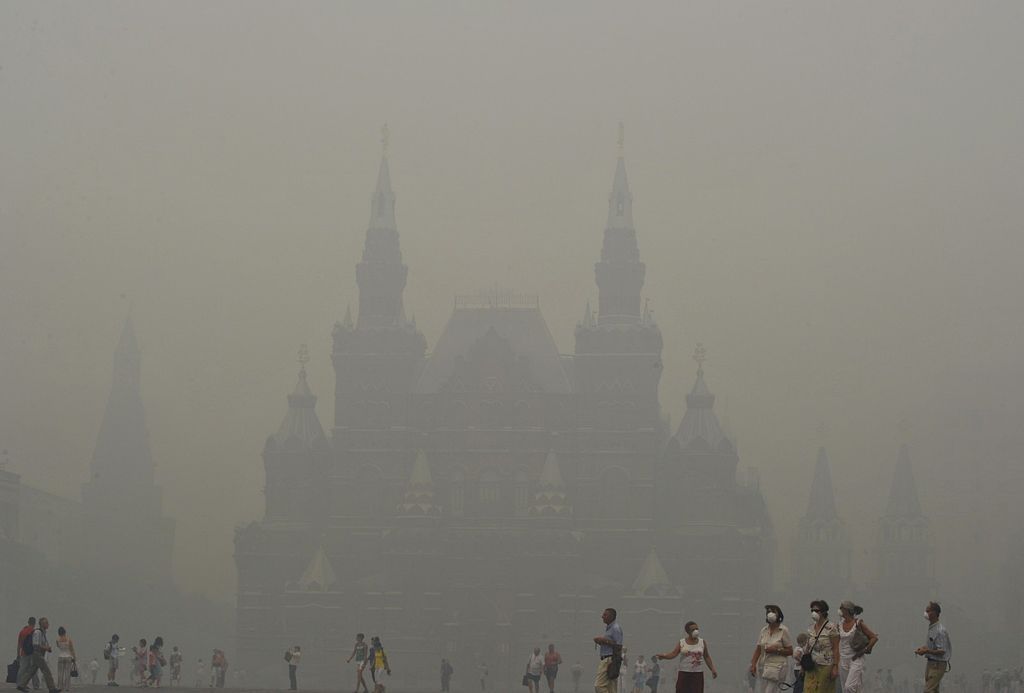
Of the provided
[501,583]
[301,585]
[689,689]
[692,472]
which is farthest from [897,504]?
[689,689]

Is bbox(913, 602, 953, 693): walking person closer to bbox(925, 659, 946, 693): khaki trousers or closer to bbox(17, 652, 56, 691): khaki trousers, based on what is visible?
bbox(925, 659, 946, 693): khaki trousers

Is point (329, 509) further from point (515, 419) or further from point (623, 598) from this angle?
point (623, 598)

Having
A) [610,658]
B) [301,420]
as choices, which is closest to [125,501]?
[301,420]

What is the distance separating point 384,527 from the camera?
283ft

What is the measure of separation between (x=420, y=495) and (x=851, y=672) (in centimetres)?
6654

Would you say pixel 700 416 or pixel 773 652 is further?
pixel 700 416

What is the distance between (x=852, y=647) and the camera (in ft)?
64.3

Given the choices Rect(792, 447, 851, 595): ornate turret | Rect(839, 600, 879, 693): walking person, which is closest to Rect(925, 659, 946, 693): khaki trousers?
Rect(839, 600, 879, 693): walking person

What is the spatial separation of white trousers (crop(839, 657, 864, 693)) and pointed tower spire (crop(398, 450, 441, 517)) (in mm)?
65932

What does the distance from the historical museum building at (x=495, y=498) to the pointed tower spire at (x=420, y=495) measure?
10 centimetres

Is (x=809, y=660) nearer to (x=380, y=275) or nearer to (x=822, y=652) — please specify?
(x=822, y=652)

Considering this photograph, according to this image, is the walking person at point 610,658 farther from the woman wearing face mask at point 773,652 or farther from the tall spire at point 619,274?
the tall spire at point 619,274

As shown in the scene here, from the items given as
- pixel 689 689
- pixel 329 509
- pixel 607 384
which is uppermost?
pixel 607 384

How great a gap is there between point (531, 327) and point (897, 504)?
2974 centimetres
